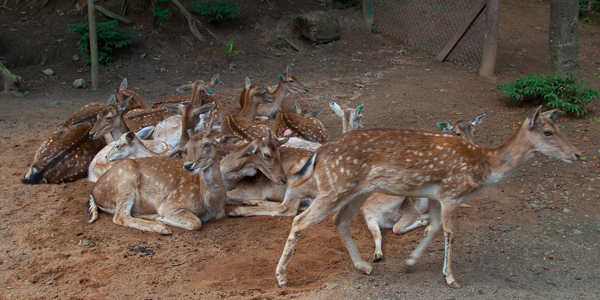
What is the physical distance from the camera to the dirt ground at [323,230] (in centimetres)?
415

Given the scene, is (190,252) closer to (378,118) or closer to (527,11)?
(378,118)

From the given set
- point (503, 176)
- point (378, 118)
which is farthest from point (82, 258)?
point (378, 118)

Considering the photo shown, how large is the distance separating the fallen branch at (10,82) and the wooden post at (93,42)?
4.46 ft

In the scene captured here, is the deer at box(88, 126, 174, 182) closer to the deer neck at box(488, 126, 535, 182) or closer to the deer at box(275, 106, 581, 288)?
the deer at box(275, 106, 581, 288)

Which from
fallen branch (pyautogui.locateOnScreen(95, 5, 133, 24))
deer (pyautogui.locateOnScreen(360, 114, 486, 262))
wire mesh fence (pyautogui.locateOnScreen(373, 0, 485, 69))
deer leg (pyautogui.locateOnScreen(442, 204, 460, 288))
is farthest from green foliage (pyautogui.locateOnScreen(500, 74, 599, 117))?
fallen branch (pyautogui.locateOnScreen(95, 5, 133, 24))

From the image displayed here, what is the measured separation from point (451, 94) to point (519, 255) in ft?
16.9

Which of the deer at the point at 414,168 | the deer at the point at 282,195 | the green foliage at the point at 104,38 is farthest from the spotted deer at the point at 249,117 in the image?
the green foliage at the point at 104,38

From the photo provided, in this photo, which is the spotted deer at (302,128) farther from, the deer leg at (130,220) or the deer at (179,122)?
the deer leg at (130,220)

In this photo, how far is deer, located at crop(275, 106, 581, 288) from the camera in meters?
4.05

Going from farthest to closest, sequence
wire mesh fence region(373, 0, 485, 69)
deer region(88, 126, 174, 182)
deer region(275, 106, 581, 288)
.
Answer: wire mesh fence region(373, 0, 485, 69), deer region(88, 126, 174, 182), deer region(275, 106, 581, 288)

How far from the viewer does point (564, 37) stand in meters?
8.12

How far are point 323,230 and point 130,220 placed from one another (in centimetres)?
205

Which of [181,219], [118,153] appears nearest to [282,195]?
[181,219]

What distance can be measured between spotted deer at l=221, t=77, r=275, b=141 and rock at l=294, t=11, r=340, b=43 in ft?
12.3
